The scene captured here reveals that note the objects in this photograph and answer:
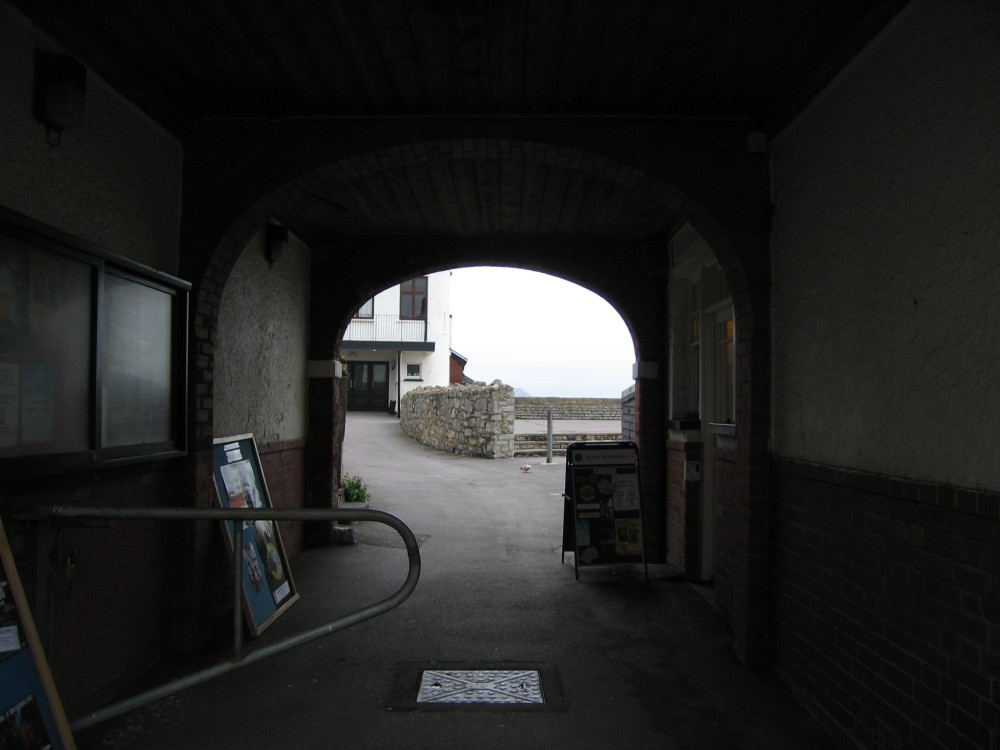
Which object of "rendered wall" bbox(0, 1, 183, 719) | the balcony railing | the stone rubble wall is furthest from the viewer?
the stone rubble wall

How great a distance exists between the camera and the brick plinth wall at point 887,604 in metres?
2.58

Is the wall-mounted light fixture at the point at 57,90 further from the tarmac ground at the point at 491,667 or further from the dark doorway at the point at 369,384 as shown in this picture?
the dark doorway at the point at 369,384

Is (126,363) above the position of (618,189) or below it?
below

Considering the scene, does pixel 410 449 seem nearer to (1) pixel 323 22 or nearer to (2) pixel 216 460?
(2) pixel 216 460

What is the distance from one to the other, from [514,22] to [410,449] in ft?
54.6

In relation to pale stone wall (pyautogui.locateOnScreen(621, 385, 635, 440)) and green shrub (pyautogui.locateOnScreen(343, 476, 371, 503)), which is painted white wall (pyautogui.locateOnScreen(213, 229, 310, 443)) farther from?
pale stone wall (pyautogui.locateOnScreen(621, 385, 635, 440))

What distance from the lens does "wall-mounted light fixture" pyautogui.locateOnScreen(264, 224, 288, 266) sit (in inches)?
267

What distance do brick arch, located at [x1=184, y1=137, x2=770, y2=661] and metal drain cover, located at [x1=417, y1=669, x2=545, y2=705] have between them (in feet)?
4.48

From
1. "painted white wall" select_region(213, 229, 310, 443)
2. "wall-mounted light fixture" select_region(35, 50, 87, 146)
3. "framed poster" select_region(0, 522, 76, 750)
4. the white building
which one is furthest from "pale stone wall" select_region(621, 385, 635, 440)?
the white building

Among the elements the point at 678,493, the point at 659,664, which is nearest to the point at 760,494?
the point at 659,664

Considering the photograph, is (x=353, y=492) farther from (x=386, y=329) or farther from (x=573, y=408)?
(x=573, y=408)

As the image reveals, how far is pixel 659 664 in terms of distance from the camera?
15.2ft

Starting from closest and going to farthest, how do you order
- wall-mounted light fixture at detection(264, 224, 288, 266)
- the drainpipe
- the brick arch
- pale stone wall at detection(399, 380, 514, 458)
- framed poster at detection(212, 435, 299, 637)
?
the brick arch
framed poster at detection(212, 435, 299, 637)
wall-mounted light fixture at detection(264, 224, 288, 266)
pale stone wall at detection(399, 380, 514, 458)
the drainpipe

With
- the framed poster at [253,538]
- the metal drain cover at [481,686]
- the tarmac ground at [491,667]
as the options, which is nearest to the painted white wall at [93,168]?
the framed poster at [253,538]
